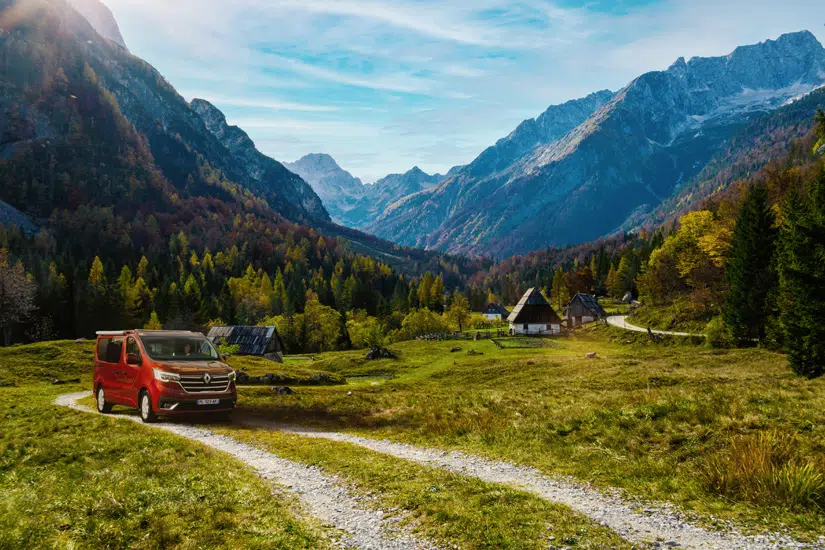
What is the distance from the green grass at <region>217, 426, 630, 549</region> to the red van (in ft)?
26.9

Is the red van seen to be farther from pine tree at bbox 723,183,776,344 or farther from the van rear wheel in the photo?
pine tree at bbox 723,183,776,344

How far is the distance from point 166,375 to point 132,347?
337 centimetres

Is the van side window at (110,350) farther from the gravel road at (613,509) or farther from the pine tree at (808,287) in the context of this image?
the pine tree at (808,287)

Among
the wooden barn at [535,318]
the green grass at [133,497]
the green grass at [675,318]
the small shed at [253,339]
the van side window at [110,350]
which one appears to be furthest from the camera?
the wooden barn at [535,318]

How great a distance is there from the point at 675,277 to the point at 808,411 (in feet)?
332

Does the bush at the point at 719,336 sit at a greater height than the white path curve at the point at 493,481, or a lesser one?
lesser

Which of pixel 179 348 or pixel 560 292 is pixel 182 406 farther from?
pixel 560 292

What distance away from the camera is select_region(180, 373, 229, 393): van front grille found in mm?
21250

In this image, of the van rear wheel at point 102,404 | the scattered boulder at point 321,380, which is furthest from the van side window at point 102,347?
the scattered boulder at point 321,380

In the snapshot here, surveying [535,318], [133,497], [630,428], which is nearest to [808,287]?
[630,428]

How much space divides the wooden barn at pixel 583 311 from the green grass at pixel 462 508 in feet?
398

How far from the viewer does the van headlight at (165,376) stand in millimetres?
20953

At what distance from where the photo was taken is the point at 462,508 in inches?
408

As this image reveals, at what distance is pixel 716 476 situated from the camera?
1152 centimetres
